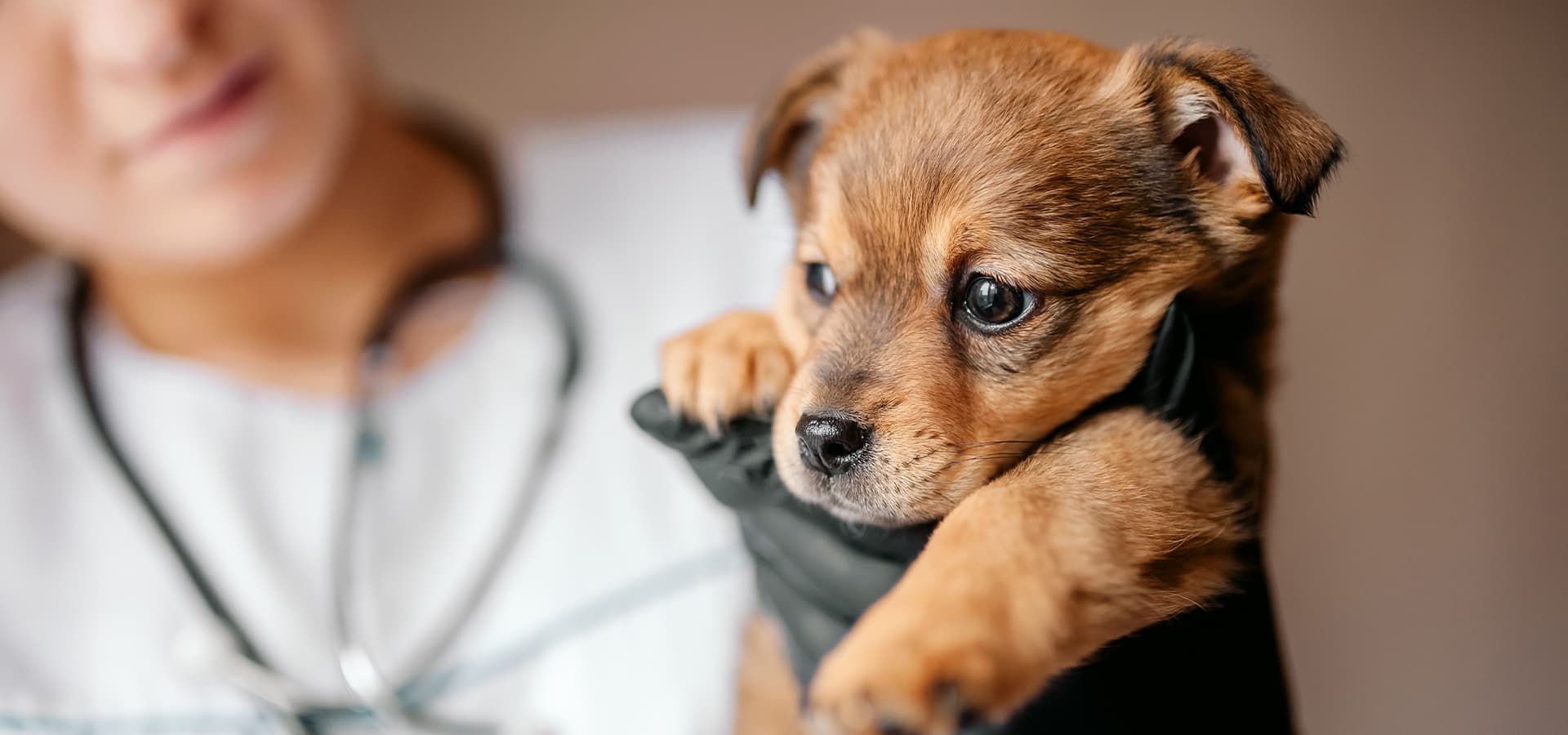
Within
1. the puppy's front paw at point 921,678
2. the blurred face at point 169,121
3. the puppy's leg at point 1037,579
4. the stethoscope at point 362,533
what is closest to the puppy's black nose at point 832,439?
the puppy's leg at point 1037,579

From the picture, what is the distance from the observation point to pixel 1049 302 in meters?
1.17

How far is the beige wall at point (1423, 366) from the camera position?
3.87ft

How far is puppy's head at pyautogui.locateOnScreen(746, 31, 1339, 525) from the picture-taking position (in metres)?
1.13

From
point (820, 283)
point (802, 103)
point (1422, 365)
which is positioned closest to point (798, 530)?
point (820, 283)

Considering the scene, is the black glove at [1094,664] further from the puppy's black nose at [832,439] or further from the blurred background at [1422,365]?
the puppy's black nose at [832,439]

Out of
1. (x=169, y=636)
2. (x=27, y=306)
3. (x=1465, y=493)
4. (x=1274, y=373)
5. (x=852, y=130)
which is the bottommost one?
(x=169, y=636)

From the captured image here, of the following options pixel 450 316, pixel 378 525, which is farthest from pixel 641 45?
pixel 378 525

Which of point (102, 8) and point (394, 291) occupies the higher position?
point (102, 8)

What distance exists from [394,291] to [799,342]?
1286 mm

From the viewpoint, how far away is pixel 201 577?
2.02m

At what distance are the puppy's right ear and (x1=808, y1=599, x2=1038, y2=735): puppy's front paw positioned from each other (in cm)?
74

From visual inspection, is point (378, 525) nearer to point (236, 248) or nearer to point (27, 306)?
point (236, 248)

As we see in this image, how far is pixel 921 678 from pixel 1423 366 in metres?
1.03

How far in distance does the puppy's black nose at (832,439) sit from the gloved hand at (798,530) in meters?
0.16
